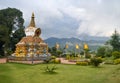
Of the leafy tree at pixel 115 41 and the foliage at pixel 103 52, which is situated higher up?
the leafy tree at pixel 115 41

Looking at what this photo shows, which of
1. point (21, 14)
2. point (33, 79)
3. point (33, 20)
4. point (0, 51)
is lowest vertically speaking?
point (33, 79)

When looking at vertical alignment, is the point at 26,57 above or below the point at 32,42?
below

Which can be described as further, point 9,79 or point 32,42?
point 32,42

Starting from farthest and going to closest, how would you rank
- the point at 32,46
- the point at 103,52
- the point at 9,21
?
the point at 9,21 → the point at 103,52 → the point at 32,46

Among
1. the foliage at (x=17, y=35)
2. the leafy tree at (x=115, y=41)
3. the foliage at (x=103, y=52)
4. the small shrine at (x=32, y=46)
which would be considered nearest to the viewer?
the small shrine at (x=32, y=46)

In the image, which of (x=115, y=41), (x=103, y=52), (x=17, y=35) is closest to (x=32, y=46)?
(x=103, y=52)

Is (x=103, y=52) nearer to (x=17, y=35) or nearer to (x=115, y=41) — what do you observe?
(x=115, y=41)

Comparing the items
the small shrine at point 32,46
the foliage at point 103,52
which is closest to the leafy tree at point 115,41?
the foliage at point 103,52

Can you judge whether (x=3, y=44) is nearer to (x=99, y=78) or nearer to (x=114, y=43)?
(x=114, y=43)

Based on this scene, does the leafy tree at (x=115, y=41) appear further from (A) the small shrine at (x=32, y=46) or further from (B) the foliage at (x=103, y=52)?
(A) the small shrine at (x=32, y=46)

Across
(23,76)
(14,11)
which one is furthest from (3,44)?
(23,76)

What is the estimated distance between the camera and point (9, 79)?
68.6 feet

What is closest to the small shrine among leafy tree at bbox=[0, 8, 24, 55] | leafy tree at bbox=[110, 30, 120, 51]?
leafy tree at bbox=[0, 8, 24, 55]

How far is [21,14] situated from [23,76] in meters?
40.1
